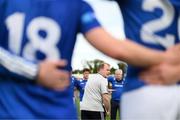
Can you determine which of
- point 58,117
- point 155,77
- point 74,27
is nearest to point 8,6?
point 74,27

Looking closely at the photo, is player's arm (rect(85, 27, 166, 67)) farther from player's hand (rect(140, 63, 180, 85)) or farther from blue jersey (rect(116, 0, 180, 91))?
blue jersey (rect(116, 0, 180, 91))

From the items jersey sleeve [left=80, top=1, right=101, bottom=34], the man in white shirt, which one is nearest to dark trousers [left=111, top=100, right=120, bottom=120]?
the man in white shirt

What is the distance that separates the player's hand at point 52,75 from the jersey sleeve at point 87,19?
0.85 ft

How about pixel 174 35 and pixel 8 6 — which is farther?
A: pixel 174 35

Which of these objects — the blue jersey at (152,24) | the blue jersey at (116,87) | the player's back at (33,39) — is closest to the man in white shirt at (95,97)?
the blue jersey at (116,87)

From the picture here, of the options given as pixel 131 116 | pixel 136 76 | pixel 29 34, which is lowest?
pixel 131 116

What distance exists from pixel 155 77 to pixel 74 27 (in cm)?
62

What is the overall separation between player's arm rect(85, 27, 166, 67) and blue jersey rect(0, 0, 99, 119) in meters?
0.16

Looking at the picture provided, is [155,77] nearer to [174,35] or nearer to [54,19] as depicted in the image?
[174,35]

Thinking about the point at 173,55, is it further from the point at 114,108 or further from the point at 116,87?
the point at 116,87

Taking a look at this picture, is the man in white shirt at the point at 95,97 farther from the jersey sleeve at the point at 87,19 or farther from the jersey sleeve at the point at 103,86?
the jersey sleeve at the point at 87,19

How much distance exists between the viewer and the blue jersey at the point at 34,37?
4168 millimetres

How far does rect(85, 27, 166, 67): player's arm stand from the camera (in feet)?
13.0

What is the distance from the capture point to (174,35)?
14.8 ft
